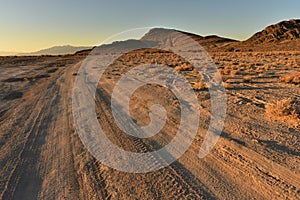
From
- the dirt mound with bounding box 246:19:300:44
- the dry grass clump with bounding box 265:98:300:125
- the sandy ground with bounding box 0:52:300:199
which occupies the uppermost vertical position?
the dirt mound with bounding box 246:19:300:44

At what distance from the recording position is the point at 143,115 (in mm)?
6688

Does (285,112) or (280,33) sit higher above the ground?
(280,33)

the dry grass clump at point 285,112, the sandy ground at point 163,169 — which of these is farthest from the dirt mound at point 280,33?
the sandy ground at point 163,169

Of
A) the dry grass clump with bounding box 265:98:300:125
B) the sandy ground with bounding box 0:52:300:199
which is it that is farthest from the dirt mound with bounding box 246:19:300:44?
the sandy ground with bounding box 0:52:300:199

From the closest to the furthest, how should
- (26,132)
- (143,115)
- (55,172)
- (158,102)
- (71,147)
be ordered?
(55,172), (71,147), (26,132), (143,115), (158,102)

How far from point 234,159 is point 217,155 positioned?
33 cm

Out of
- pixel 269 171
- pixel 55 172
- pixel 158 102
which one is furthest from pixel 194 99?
pixel 55 172

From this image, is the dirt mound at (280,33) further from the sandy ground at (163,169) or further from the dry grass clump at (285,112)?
the sandy ground at (163,169)

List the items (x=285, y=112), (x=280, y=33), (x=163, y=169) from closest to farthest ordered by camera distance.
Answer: (x=163, y=169) → (x=285, y=112) → (x=280, y=33)

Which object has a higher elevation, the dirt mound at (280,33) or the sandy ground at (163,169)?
the dirt mound at (280,33)

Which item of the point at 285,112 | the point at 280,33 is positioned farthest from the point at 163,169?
the point at 280,33

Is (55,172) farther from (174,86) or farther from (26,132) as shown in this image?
(174,86)

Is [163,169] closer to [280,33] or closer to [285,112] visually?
[285,112]

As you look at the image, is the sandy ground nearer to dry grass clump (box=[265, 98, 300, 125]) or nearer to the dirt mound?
dry grass clump (box=[265, 98, 300, 125])
